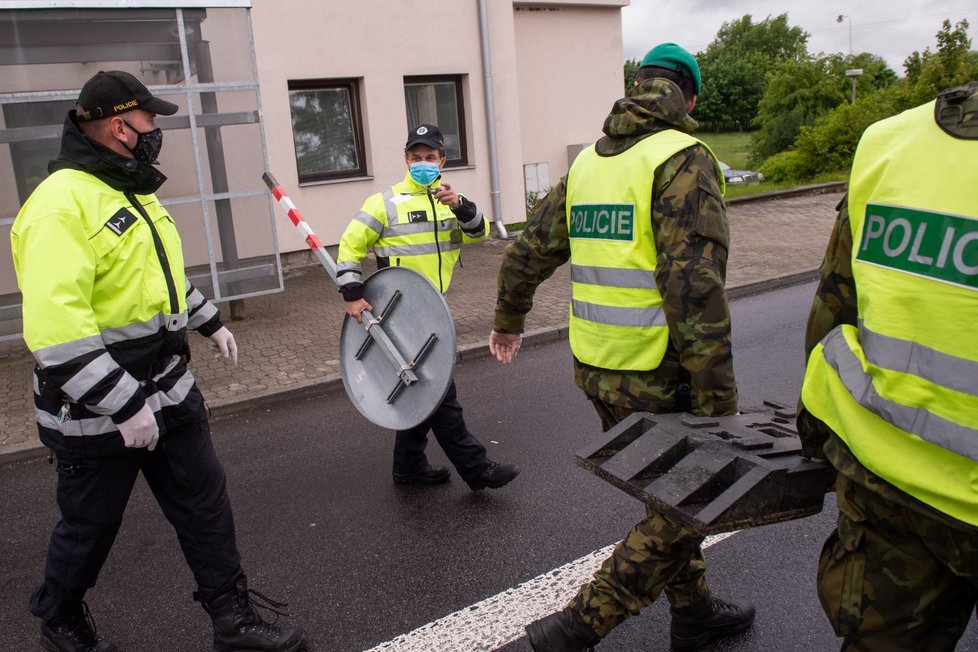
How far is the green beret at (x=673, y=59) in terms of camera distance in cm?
270

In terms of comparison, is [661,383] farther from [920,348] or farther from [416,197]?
[416,197]

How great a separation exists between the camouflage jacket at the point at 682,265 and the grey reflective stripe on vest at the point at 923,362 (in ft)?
2.34

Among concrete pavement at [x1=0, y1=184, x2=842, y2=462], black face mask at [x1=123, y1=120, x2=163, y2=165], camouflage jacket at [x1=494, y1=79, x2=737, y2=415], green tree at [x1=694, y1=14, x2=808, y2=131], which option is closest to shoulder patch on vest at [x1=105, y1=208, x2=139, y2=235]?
black face mask at [x1=123, y1=120, x2=163, y2=165]

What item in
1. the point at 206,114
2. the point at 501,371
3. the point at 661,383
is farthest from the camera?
the point at 206,114

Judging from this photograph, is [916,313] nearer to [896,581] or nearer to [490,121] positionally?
[896,581]

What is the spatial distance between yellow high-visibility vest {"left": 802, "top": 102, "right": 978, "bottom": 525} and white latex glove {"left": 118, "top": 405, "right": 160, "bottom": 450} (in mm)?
2041

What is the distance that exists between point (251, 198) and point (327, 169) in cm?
318

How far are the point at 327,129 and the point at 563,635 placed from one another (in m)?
9.95

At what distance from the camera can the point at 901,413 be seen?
5.64 feet

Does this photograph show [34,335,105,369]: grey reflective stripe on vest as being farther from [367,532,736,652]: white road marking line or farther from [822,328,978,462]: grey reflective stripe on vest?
[822,328,978,462]: grey reflective stripe on vest

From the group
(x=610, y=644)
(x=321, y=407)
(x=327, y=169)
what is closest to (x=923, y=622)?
(x=610, y=644)

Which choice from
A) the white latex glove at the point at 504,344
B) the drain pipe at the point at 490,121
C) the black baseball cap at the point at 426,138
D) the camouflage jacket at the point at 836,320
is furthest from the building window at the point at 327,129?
the camouflage jacket at the point at 836,320

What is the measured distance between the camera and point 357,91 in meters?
11.5

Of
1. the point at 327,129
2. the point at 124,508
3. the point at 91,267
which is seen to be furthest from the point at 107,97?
the point at 327,129
